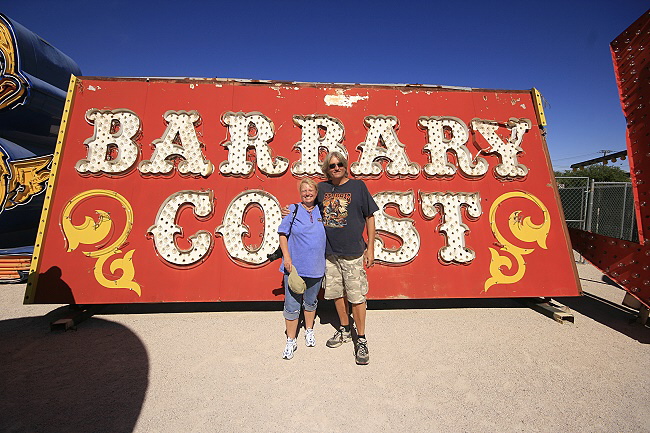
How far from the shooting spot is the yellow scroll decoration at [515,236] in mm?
4922

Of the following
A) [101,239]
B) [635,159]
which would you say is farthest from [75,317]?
[635,159]

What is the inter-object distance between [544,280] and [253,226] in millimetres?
4621

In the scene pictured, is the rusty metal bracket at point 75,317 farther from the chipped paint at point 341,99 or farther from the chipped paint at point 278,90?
the chipped paint at point 341,99

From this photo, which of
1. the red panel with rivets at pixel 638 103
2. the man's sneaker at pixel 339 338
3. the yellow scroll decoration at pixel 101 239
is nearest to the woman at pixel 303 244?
the man's sneaker at pixel 339 338

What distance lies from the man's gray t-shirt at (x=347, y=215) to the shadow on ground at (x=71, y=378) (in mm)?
2396

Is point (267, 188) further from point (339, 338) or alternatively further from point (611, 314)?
point (611, 314)

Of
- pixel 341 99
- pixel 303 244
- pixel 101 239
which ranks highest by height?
pixel 341 99

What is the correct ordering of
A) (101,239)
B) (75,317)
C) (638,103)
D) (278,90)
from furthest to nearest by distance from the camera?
(278,90) < (638,103) < (101,239) < (75,317)

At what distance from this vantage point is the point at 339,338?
391cm

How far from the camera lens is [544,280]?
16.1ft

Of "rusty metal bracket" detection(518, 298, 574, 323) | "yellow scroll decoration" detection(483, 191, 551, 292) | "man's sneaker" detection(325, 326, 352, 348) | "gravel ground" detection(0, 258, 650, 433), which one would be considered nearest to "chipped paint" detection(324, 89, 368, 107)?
"yellow scroll decoration" detection(483, 191, 551, 292)

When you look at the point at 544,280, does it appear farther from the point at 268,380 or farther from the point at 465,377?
the point at 268,380

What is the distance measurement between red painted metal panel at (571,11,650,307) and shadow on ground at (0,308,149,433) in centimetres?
635

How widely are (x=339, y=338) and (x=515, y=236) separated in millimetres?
3312
